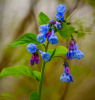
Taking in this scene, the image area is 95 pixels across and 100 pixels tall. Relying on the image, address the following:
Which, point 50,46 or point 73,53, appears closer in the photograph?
point 73,53

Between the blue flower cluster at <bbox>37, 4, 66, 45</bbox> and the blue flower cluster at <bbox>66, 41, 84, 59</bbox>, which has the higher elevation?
the blue flower cluster at <bbox>37, 4, 66, 45</bbox>

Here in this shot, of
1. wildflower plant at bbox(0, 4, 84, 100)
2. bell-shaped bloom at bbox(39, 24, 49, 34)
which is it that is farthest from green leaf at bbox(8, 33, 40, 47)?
bell-shaped bloom at bbox(39, 24, 49, 34)

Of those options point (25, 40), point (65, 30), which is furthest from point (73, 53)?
point (25, 40)

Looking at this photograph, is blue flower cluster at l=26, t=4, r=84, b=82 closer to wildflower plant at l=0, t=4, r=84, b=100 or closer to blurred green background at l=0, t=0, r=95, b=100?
wildflower plant at l=0, t=4, r=84, b=100

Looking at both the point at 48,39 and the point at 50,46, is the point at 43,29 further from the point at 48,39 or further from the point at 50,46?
the point at 50,46

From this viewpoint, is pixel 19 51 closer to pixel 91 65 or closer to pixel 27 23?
pixel 27 23

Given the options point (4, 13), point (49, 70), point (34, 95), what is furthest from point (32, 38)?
point (4, 13)
